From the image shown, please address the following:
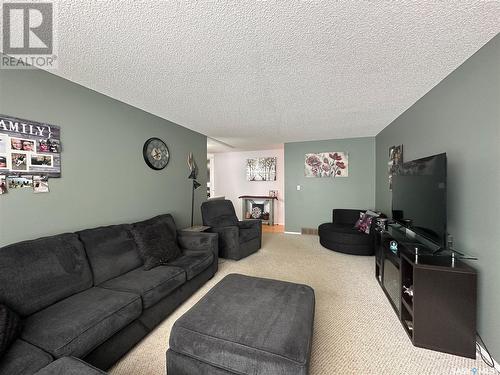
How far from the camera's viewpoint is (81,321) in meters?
1.35

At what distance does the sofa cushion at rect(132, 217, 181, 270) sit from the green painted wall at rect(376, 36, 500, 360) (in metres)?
2.79

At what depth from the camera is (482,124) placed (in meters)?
1.57

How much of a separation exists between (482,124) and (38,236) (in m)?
3.74

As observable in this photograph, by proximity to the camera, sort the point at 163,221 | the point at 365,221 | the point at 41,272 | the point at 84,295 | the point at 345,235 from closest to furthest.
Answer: the point at 41,272
the point at 84,295
the point at 163,221
the point at 345,235
the point at 365,221

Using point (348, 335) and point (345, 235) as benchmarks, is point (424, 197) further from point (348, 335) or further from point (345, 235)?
point (345, 235)

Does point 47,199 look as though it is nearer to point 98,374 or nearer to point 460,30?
point 98,374

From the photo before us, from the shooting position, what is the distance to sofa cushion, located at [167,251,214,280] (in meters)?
2.29

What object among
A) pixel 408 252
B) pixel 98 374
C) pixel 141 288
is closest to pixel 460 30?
pixel 408 252

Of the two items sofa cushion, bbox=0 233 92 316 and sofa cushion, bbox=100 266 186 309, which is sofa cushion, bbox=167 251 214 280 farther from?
sofa cushion, bbox=0 233 92 316

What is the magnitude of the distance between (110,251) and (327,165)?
4.42 metres

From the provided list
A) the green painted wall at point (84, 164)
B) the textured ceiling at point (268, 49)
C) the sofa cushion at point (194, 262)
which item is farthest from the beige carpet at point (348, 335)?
the textured ceiling at point (268, 49)

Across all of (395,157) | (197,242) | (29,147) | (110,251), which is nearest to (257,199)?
(197,242)

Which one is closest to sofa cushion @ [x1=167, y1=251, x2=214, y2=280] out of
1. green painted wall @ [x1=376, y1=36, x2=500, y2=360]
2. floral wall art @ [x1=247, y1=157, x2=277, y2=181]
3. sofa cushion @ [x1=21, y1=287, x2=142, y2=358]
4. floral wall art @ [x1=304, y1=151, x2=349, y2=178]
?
sofa cushion @ [x1=21, y1=287, x2=142, y2=358]

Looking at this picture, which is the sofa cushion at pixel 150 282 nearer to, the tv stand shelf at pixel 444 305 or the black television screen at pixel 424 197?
the tv stand shelf at pixel 444 305
